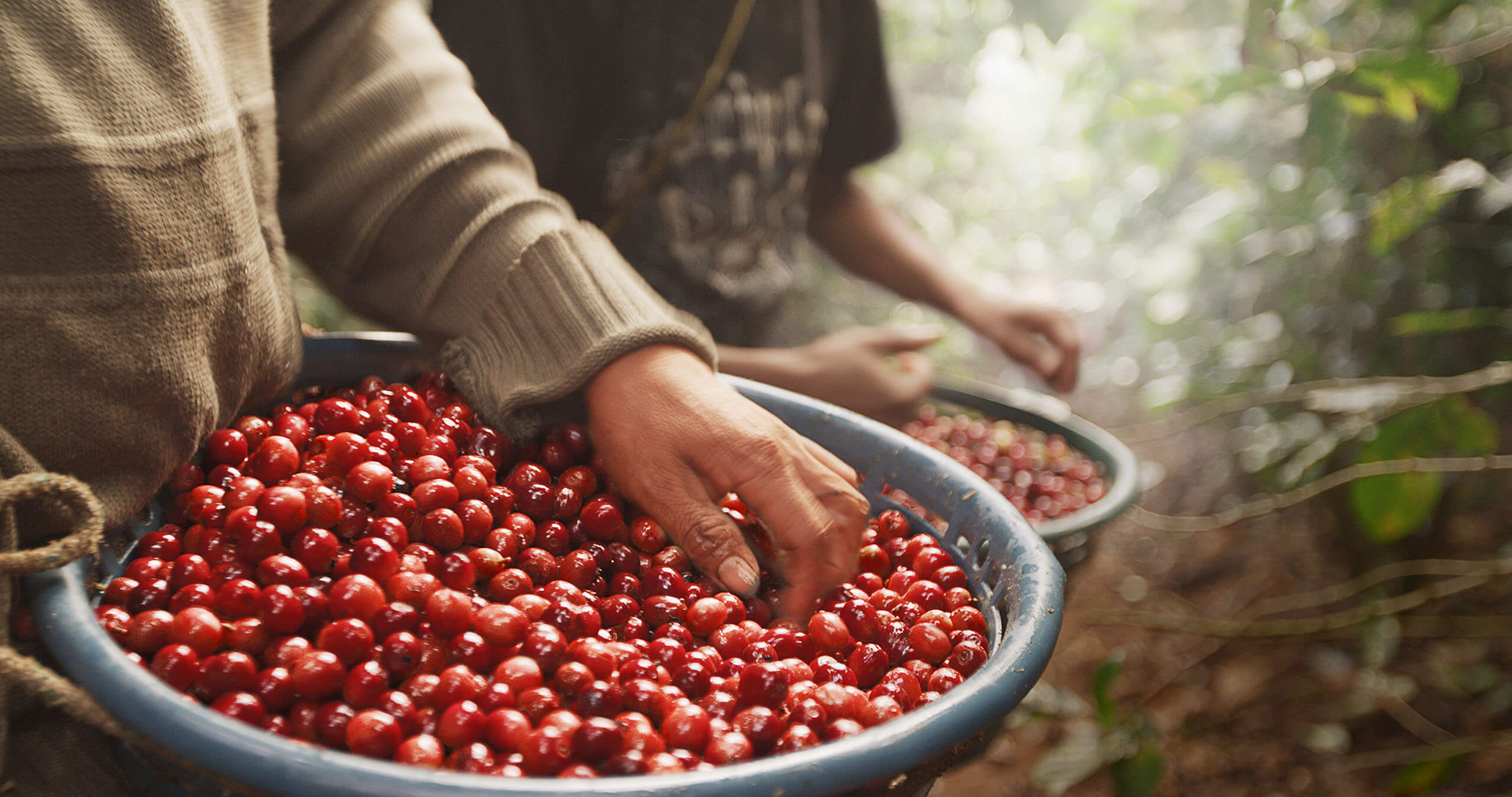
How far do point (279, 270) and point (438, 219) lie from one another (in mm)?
156

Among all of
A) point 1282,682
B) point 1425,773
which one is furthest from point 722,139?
point 1282,682

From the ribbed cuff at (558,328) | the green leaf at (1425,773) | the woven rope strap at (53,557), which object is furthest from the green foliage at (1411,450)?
the woven rope strap at (53,557)

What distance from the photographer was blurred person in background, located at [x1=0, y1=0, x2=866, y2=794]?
57cm

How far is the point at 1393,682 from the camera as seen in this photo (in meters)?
1.91

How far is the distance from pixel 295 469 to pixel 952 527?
2.07 feet

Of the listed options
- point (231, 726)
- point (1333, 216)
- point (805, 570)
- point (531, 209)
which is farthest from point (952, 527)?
point (1333, 216)

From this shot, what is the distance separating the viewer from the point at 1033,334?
1.98m

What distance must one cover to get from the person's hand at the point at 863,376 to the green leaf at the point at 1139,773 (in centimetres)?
64

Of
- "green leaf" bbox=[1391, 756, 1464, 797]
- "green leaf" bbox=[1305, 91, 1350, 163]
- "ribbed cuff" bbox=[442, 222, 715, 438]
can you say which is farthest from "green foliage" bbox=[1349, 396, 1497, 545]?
"ribbed cuff" bbox=[442, 222, 715, 438]

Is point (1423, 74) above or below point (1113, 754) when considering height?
above

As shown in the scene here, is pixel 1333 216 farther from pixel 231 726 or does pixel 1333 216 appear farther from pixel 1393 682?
pixel 231 726

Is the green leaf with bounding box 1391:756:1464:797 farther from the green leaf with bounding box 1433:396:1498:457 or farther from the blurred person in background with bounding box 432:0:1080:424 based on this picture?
the blurred person in background with bounding box 432:0:1080:424

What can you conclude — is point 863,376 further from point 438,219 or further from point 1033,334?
point 438,219

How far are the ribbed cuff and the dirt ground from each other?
102 centimetres
